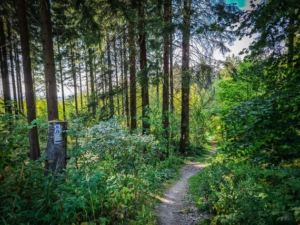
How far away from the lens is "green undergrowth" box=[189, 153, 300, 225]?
2.71 metres

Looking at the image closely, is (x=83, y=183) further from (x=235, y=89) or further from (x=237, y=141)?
(x=235, y=89)

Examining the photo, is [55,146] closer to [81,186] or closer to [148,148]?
[81,186]

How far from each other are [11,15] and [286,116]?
10.9m

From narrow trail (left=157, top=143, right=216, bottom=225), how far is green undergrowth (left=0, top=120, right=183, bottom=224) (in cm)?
43

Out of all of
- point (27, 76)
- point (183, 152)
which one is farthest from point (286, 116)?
point (183, 152)

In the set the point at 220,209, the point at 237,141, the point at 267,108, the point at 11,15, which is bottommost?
the point at 220,209

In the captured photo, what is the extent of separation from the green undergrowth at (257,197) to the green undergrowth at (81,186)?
1.67 m

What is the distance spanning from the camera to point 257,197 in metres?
3.54

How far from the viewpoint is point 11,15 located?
25.7ft

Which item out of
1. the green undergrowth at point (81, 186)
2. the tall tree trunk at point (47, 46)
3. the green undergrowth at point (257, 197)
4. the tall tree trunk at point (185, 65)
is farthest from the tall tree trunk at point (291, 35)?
the tall tree trunk at point (47, 46)

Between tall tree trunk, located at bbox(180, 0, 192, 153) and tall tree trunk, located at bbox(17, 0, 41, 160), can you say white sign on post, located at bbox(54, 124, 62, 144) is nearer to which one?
tall tree trunk, located at bbox(17, 0, 41, 160)

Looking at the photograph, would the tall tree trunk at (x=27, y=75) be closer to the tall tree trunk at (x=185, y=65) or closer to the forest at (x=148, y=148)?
the forest at (x=148, y=148)

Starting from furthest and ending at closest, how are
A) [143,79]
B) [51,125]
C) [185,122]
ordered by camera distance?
1. [185,122]
2. [143,79]
3. [51,125]

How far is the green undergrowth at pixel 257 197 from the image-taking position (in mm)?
2710
